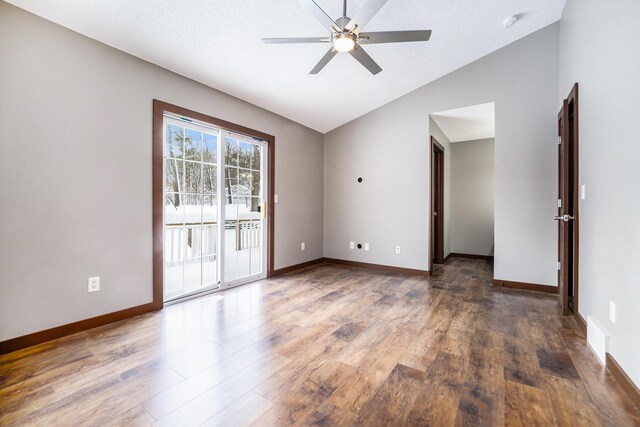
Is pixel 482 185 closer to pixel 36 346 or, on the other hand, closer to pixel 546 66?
pixel 546 66

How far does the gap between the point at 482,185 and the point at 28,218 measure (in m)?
6.53

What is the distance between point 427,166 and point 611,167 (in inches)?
95.1

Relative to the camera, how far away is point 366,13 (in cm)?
196

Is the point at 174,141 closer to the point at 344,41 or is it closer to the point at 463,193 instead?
the point at 344,41

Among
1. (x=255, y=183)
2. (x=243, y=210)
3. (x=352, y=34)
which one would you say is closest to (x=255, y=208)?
(x=243, y=210)

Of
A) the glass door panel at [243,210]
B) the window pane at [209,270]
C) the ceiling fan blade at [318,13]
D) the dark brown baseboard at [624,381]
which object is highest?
the ceiling fan blade at [318,13]

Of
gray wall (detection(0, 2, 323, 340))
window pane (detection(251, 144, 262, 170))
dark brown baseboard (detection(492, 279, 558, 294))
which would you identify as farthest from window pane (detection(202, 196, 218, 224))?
dark brown baseboard (detection(492, 279, 558, 294))

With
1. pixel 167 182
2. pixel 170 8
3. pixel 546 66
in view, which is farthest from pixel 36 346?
pixel 546 66

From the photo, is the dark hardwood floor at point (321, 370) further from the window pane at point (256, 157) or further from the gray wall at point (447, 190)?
the gray wall at point (447, 190)

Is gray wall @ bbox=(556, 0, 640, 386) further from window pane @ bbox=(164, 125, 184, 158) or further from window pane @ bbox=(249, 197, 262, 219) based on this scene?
window pane @ bbox=(164, 125, 184, 158)

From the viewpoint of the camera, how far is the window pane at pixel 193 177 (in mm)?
3230

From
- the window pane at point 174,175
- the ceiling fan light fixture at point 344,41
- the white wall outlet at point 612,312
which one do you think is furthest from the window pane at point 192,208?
the white wall outlet at point 612,312

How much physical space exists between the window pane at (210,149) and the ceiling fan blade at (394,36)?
6.94ft

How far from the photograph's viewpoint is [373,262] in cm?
478
